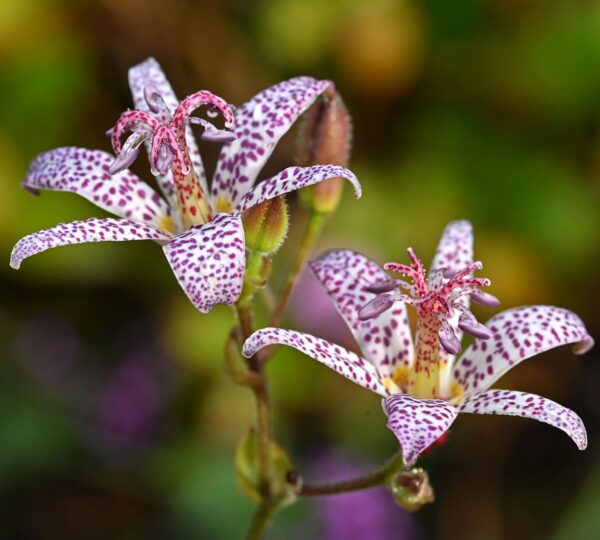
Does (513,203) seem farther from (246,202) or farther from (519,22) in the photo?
(246,202)

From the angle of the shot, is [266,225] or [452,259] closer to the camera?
[266,225]

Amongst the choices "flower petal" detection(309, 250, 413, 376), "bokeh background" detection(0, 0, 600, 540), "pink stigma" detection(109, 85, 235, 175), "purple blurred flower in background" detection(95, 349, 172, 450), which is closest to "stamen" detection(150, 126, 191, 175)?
"pink stigma" detection(109, 85, 235, 175)

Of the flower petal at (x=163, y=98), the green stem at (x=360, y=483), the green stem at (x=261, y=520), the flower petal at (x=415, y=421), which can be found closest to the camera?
the flower petal at (x=415, y=421)

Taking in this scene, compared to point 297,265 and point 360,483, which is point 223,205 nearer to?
point 297,265

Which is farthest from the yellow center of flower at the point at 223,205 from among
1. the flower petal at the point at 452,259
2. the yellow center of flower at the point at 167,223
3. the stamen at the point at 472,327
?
the stamen at the point at 472,327

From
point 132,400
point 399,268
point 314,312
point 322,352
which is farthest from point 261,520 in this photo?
point 132,400

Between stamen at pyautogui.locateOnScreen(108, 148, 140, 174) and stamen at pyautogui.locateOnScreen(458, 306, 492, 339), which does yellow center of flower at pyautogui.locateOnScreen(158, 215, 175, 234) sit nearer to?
stamen at pyautogui.locateOnScreen(108, 148, 140, 174)

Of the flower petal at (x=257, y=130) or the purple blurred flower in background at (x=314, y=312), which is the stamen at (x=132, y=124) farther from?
the purple blurred flower in background at (x=314, y=312)
